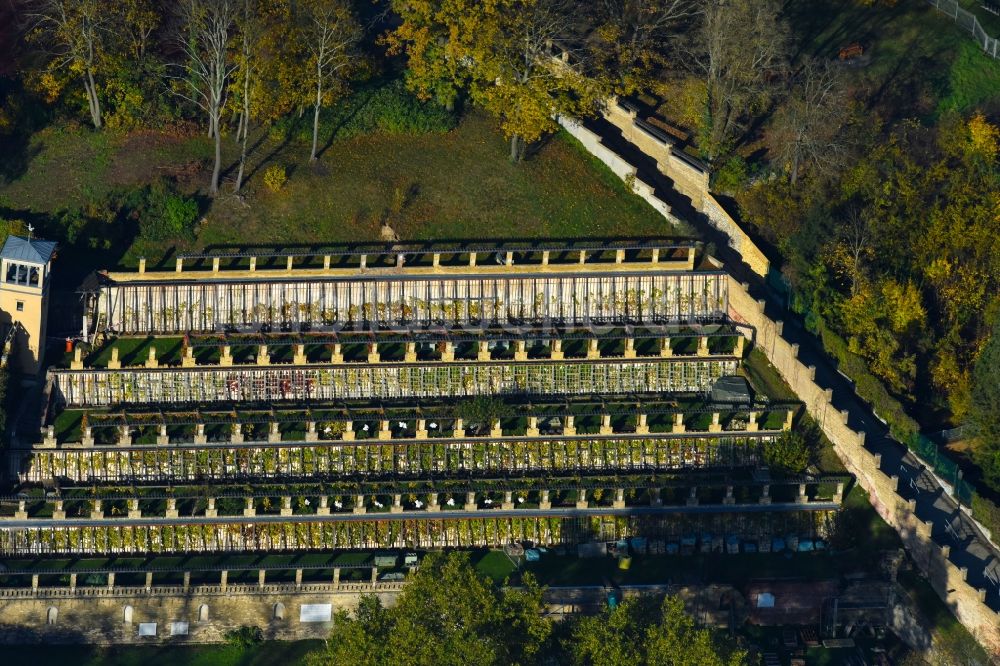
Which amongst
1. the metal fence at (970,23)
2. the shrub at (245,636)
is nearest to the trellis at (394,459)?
the shrub at (245,636)

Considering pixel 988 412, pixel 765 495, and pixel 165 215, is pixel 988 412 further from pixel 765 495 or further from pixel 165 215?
pixel 165 215

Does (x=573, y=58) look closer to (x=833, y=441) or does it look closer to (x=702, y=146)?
(x=702, y=146)

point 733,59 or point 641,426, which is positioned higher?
point 733,59

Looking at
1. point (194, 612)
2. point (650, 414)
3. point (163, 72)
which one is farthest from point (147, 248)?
point (650, 414)

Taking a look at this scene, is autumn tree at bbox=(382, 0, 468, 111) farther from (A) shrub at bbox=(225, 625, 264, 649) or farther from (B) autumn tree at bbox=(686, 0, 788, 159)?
(A) shrub at bbox=(225, 625, 264, 649)

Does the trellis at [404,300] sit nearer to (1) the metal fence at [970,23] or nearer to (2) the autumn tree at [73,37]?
(2) the autumn tree at [73,37]

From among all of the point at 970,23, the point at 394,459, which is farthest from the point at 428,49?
the point at 970,23
